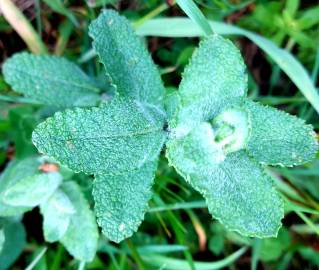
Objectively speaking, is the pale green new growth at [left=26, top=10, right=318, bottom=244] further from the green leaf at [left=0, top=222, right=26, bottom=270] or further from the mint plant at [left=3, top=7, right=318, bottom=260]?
the green leaf at [left=0, top=222, right=26, bottom=270]

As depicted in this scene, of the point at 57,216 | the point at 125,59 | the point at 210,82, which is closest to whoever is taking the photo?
the point at 210,82

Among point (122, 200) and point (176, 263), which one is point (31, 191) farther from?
point (176, 263)

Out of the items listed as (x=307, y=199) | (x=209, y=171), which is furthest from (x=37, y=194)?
(x=307, y=199)

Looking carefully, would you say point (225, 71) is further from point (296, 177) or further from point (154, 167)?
point (296, 177)

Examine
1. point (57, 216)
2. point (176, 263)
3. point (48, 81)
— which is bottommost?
point (176, 263)

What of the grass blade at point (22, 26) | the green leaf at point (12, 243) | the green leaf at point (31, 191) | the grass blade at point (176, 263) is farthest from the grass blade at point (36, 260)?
the grass blade at point (22, 26)

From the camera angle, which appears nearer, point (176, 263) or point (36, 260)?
point (36, 260)

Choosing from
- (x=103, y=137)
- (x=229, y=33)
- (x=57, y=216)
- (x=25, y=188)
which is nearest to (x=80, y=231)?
(x=57, y=216)
